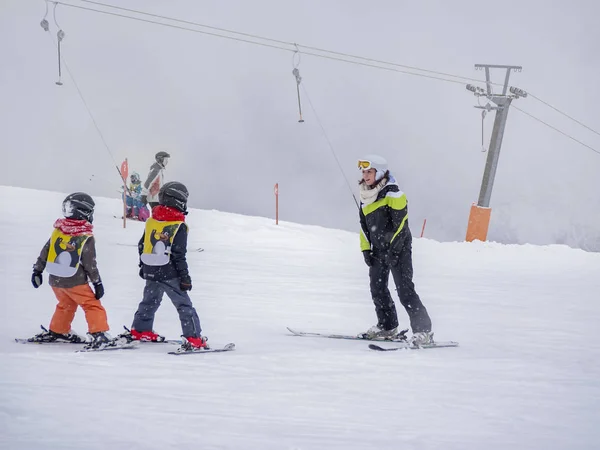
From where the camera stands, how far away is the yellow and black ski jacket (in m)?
6.62

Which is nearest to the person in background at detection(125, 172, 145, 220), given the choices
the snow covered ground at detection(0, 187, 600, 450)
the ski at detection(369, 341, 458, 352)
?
the snow covered ground at detection(0, 187, 600, 450)

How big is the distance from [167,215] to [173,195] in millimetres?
185

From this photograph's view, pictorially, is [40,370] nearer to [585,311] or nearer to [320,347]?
[320,347]

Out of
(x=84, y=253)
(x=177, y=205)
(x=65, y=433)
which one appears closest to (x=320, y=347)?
(x=177, y=205)

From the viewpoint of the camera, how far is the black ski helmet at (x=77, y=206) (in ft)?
19.3

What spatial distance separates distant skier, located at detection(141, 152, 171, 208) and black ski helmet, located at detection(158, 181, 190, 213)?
729 centimetres

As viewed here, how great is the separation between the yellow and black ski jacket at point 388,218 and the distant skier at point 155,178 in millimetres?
7317

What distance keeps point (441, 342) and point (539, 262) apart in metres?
9.18

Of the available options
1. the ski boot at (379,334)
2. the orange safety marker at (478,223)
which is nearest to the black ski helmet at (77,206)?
the ski boot at (379,334)

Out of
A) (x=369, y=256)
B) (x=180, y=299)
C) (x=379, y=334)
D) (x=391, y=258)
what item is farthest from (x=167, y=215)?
(x=379, y=334)

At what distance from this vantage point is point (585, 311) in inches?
372

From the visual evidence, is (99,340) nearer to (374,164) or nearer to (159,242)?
(159,242)

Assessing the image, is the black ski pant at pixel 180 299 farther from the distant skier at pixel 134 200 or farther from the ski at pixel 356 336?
the distant skier at pixel 134 200

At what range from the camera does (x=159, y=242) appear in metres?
5.94
